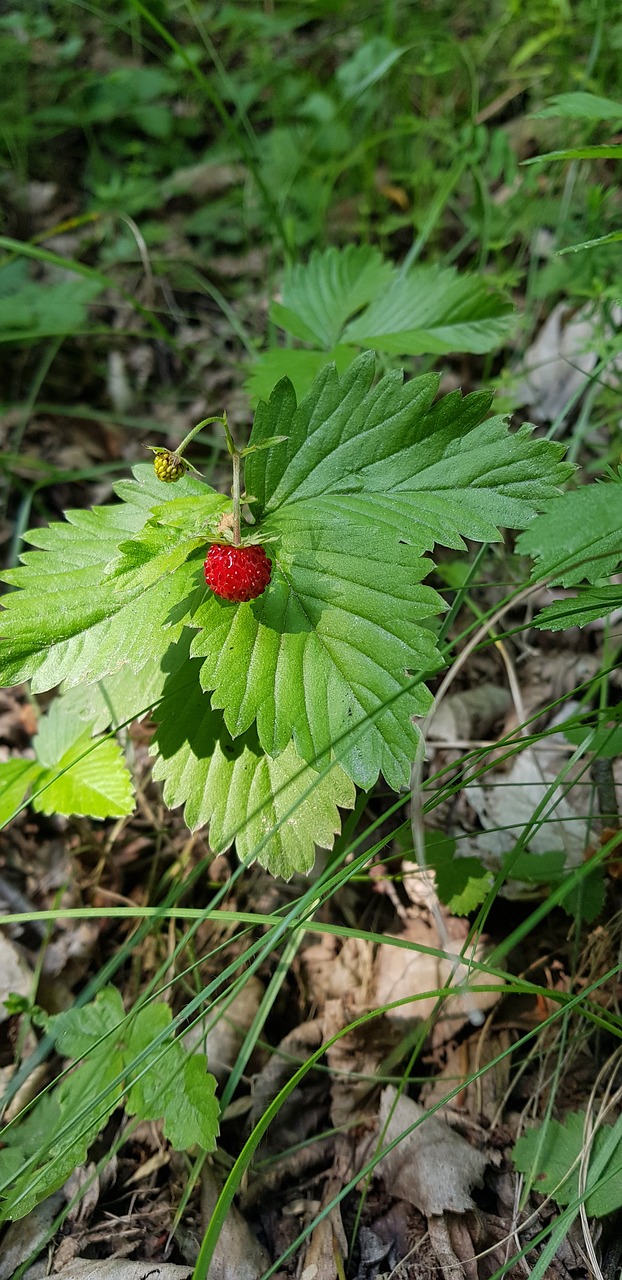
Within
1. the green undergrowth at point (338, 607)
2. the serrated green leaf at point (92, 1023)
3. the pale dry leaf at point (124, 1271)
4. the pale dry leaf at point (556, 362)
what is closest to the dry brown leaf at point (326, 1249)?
the green undergrowth at point (338, 607)

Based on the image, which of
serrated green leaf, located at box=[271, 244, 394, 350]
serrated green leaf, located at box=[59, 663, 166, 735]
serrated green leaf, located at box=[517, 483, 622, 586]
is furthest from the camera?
serrated green leaf, located at box=[271, 244, 394, 350]

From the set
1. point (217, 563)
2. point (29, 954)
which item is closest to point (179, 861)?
point (29, 954)

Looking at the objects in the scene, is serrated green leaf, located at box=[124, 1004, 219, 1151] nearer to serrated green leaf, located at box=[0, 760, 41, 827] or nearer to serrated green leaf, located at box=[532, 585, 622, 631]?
serrated green leaf, located at box=[0, 760, 41, 827]

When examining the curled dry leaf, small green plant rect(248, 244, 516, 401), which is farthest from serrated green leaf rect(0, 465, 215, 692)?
the curled dry leaf

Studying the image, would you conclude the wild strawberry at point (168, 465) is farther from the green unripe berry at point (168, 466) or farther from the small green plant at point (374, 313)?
the small green plant at point (374, 313)

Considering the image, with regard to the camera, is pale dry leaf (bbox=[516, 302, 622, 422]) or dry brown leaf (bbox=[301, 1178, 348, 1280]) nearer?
dry brown leaf (bbox=[301, 1178, 348, 1280])

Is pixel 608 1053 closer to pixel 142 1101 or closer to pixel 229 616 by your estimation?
pixel 142 1101
